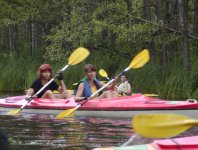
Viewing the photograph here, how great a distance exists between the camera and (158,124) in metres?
3.89

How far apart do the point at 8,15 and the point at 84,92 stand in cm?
1123

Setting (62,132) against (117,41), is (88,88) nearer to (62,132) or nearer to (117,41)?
(62,132)

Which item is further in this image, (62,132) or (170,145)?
(62,132)

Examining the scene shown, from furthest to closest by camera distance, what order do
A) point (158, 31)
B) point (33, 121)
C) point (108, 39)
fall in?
point (108, 39) < point (158, 31) < point (33, 121)

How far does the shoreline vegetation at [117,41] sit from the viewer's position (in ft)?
52.3

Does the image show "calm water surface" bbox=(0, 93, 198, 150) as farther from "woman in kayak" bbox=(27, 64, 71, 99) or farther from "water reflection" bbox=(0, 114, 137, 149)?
"woman in kayak" bbox=(27, 64, 71, 99)

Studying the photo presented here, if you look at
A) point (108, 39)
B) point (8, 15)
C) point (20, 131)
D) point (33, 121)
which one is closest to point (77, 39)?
point (108, 39)

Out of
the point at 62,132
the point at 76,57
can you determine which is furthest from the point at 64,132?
the point at 76,57

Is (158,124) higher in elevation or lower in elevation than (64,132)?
higher

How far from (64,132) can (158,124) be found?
4853mm

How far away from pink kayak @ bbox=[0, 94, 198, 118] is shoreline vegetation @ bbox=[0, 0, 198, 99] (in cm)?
468

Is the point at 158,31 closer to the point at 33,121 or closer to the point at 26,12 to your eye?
the point at 26,12

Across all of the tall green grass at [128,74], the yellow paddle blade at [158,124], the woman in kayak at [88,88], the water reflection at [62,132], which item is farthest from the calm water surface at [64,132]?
the tall green grass at [128,74]

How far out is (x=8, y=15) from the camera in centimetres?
2119
